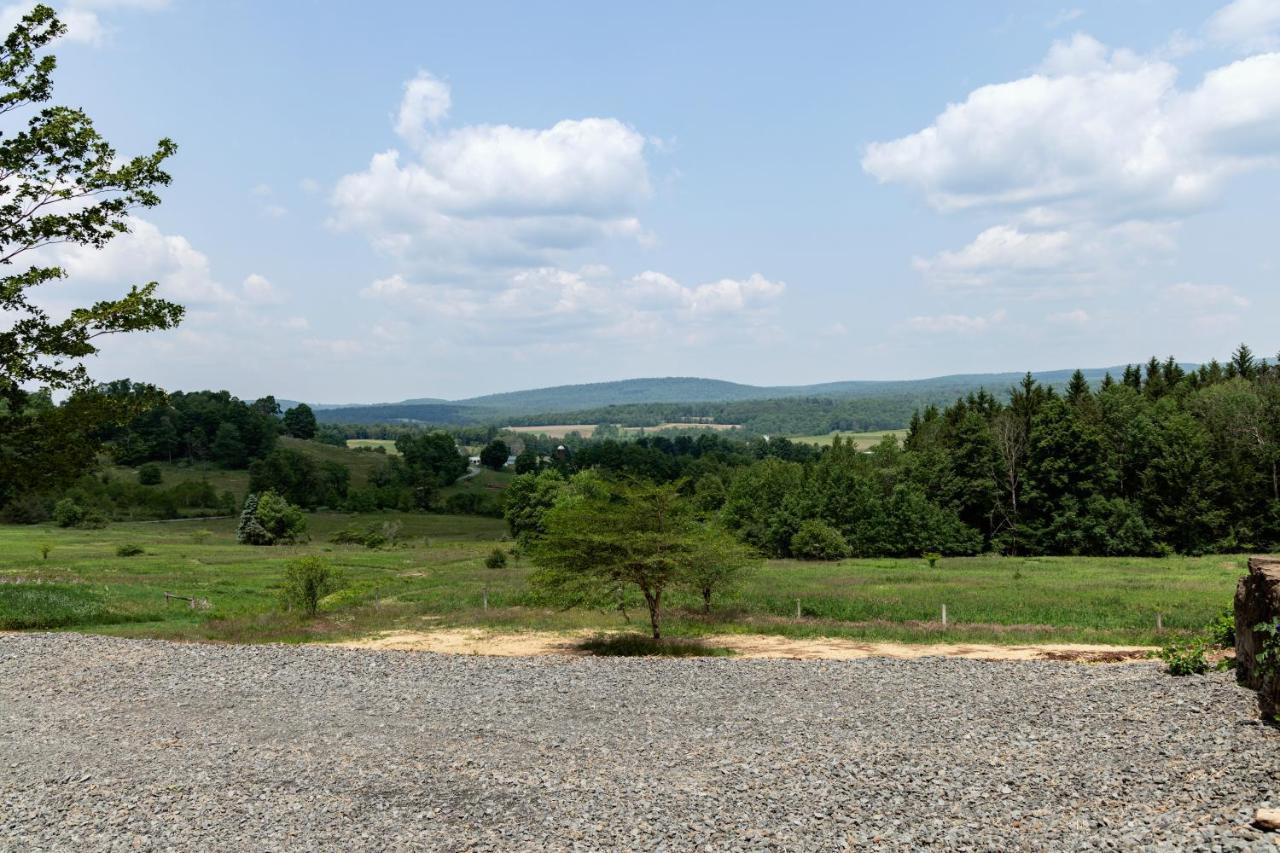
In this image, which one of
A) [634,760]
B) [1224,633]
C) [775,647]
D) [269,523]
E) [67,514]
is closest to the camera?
[634,760]

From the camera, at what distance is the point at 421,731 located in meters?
19.3

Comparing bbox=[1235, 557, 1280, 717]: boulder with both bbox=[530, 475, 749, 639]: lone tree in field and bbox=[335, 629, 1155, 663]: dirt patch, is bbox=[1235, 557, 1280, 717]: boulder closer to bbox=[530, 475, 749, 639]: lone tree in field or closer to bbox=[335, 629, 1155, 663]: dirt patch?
bbox=[335, 629, 1155, 663]: dirt patch

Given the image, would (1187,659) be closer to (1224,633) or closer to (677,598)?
(1224,633)

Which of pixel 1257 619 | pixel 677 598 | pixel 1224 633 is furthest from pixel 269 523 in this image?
pixel 1257 619

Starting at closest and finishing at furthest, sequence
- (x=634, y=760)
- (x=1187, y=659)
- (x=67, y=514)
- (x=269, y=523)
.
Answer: (x=634, y=760) < (x=1187, y=659) < (x=269, y=523) < (x=67, y=514)

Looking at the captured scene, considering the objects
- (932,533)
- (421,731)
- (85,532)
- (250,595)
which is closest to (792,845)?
(421,731)

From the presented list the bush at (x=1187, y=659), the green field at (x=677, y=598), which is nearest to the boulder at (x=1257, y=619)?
the bush at (x=1187, y=659)

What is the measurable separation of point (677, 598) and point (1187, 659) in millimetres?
36810

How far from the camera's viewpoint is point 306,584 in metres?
43.3

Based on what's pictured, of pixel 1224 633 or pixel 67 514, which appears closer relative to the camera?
pixel 1224 633

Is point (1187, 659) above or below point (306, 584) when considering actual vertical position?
above

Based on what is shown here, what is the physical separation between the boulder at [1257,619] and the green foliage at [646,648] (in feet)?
59.0

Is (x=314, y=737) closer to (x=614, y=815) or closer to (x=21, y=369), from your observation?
(x=614, y=815)

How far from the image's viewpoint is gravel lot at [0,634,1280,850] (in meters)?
12.7
